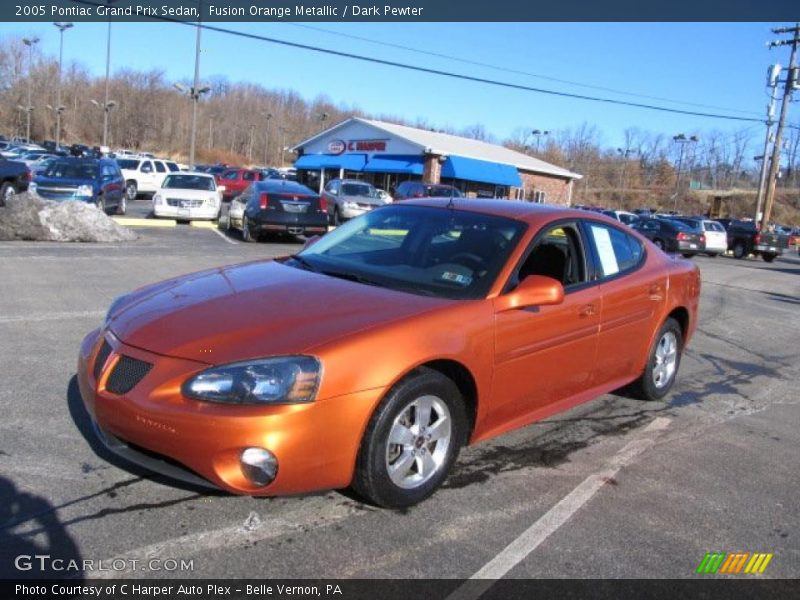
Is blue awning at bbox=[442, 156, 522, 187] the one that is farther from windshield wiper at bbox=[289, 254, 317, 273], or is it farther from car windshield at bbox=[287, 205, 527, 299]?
windshield wiper at bbox=[289, 254, 317, 273]

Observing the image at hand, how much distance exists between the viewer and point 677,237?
90.6 ft

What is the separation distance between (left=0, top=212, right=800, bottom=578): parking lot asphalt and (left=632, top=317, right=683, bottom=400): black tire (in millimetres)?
115

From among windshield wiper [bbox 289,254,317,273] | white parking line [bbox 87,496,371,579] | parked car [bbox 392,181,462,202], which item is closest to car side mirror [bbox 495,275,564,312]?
windshield wiper [bbox 289,254,317,273]

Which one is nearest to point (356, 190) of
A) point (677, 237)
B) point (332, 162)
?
point (677, 237)

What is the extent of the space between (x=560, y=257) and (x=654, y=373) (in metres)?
1.60

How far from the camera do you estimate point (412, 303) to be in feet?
12.0

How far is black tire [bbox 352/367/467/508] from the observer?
10.7 feet

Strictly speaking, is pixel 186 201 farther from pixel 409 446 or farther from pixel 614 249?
pixel 409 446

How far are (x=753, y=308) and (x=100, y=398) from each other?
11.9 meters

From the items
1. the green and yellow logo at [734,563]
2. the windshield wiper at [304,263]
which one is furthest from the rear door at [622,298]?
the windshield wiper at [304,263]

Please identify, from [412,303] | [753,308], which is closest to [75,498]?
[412,303]

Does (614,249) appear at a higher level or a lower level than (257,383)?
higher

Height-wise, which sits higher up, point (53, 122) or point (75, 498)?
point (53, 122)

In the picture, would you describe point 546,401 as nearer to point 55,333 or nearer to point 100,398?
point 100,398
